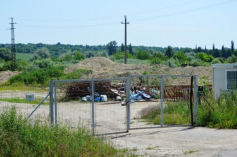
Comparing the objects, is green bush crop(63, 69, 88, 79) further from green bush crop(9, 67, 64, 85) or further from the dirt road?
the dirt road

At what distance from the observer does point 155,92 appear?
81.2 feet

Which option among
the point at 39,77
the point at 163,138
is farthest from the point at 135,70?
the point at 163,138

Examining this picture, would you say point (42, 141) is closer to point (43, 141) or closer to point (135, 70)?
point (43, 141)

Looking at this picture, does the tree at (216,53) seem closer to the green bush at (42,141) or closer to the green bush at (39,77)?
the green bush at (39,77)

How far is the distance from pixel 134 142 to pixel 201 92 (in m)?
4.54

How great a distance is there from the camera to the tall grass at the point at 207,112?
15445mm

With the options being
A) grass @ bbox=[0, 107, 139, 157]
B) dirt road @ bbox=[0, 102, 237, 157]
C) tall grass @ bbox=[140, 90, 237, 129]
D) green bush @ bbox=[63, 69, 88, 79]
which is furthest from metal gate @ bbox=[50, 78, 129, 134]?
green bush @ bbox=[63, 69, 88, 79]

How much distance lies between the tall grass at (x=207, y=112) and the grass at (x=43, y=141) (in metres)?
6.12

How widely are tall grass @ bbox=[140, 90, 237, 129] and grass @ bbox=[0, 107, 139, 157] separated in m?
6.12

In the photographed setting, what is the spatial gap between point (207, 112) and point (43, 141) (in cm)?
800

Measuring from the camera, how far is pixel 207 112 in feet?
51.9

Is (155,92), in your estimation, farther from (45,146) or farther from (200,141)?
(45,146)

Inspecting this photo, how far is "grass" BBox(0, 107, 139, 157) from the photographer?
9.48 m

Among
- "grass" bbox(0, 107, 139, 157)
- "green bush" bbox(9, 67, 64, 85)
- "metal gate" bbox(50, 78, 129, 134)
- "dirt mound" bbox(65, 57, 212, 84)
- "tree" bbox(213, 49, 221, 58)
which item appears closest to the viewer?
"grass" bbox(0, 107, 139, 157)
